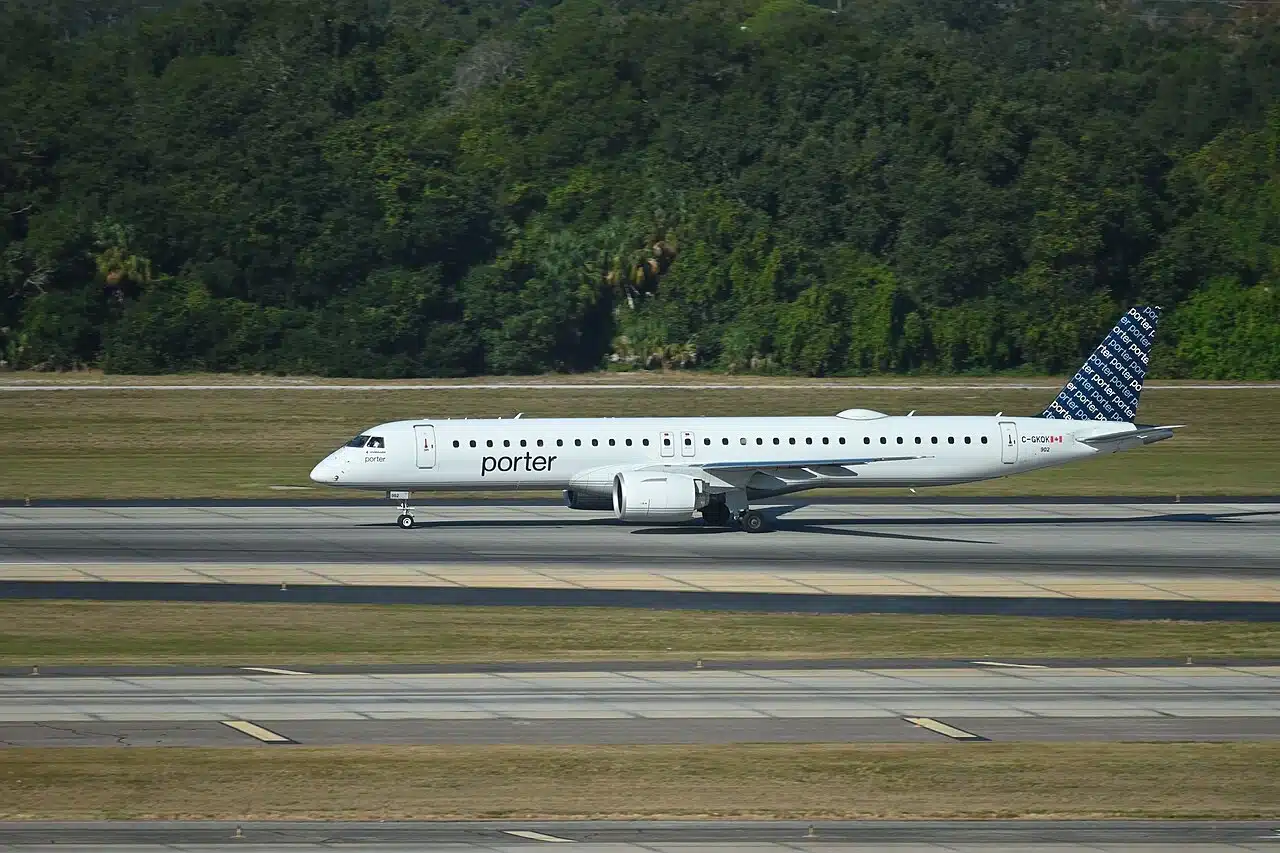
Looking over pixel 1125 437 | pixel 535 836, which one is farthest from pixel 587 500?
pixel 535 836

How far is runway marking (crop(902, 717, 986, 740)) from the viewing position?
2581cm

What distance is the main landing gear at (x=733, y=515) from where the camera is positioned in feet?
167

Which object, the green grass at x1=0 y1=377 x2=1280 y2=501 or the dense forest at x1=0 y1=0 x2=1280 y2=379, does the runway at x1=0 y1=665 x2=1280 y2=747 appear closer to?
the green grass at x1=0 y1=377 x2=1280 y2=501

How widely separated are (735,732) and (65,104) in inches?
3725

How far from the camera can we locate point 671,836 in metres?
21.1

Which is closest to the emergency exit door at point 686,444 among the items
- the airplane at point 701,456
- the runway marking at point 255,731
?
the airplane at point 701,456

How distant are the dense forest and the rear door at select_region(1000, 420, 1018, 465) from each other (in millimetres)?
46267

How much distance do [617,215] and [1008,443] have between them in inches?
2302

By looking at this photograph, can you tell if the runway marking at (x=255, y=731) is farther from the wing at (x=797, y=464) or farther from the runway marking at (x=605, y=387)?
the runway marking at (x=605, y=387)

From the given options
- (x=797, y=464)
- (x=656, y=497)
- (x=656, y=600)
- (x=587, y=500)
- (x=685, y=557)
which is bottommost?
(x=656, y=600)

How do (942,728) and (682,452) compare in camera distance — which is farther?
(682,452)

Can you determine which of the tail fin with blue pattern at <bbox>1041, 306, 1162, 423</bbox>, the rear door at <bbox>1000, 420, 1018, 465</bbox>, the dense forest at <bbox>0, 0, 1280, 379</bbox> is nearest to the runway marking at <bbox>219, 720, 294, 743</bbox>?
the rear door at <bbox>1000, 420, 1018, 465</bbox>

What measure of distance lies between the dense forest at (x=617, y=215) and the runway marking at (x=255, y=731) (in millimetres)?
71222

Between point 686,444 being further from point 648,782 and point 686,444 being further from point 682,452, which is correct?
point 648,782
